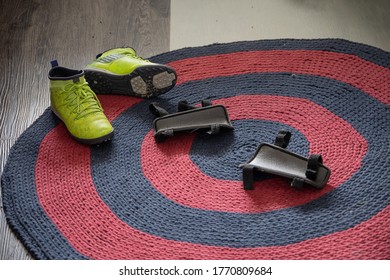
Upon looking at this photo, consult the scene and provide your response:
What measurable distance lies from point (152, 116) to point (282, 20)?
540 millimetres

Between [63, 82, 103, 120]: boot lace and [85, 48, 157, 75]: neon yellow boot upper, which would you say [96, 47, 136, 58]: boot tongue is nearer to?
[85, 48, 157, 75]: neon yellow boot upper

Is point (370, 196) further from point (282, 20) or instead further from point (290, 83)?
point (282, 20)

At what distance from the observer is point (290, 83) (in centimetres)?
141

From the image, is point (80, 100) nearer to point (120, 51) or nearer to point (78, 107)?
point (78, 107)

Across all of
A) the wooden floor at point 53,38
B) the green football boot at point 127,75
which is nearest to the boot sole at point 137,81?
the green football boot at point 127,75

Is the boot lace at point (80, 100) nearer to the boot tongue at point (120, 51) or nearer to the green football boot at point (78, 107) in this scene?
the green football boot at point (78, 107)

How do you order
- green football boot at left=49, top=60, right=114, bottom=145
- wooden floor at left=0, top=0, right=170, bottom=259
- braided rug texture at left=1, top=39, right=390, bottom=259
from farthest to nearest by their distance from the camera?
wooden floor at left=0, top=0, right=170, bottom=259 < green football boot at left=49, top=60, right=114, bottom=145 < braided rug texture at left=1, top=39, right=390, bottom=259

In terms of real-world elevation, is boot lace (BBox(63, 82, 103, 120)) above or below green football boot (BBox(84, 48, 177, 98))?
below

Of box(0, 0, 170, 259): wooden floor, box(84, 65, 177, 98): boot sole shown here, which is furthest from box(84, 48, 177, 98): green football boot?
box(0, 0, 170, 259): wooden floor

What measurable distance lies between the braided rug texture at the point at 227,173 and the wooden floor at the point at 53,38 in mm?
86

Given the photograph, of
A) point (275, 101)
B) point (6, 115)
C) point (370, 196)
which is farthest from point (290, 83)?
point (6, 115)

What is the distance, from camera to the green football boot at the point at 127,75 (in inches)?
53.2

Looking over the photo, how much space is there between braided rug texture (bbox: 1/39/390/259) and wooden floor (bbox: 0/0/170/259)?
0.28 ft

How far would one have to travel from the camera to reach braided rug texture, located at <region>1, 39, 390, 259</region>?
1.06 m
